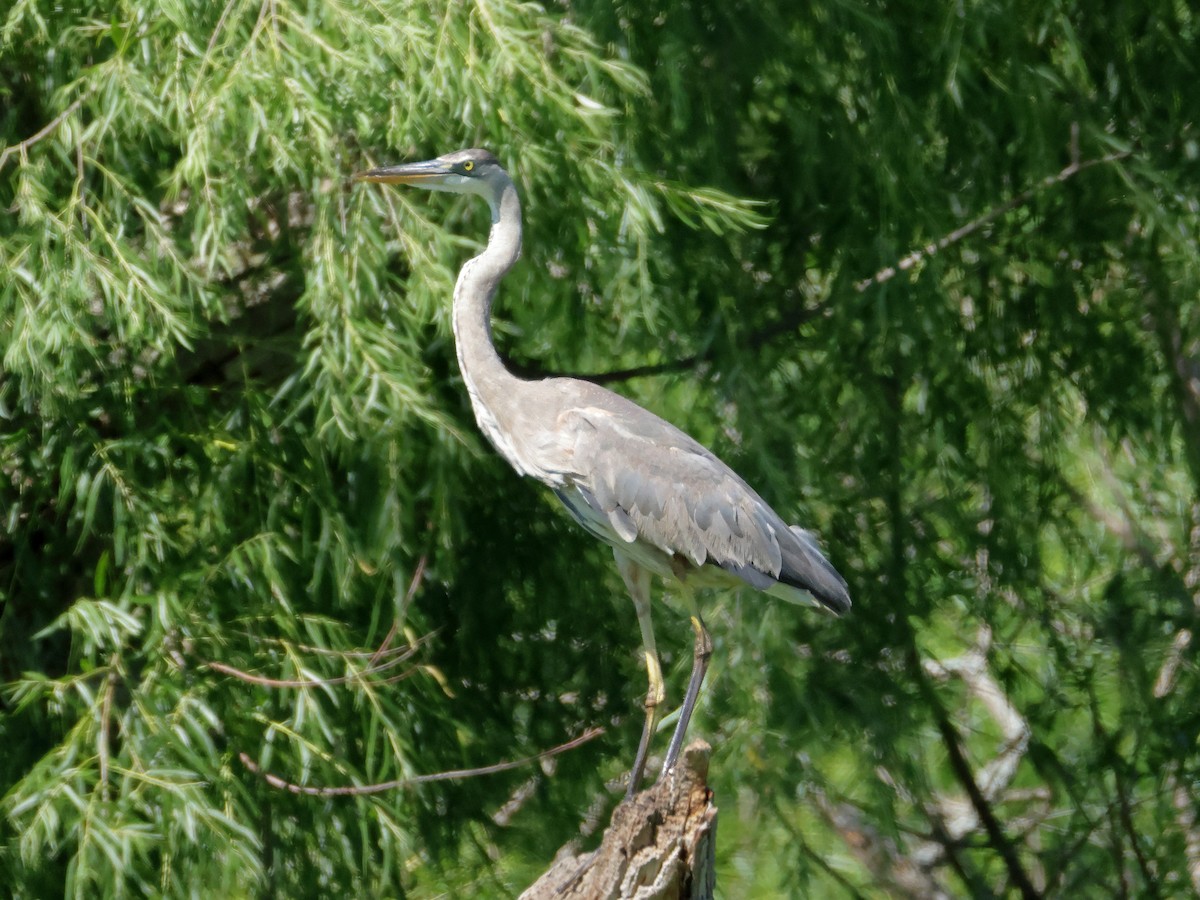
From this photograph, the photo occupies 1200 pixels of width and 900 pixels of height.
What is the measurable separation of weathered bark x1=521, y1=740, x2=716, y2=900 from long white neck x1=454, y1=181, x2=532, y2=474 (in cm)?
90

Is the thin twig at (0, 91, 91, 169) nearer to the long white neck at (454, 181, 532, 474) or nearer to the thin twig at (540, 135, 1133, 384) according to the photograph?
the long white neck at (454, 181, 532, 474)

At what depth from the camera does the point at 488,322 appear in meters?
3.11

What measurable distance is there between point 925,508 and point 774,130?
107 cm

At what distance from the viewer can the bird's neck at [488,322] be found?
10.1 ft

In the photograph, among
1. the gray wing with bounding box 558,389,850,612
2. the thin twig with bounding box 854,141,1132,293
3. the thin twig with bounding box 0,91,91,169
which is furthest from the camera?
the thin twig with bounding box 854,141,1132,293

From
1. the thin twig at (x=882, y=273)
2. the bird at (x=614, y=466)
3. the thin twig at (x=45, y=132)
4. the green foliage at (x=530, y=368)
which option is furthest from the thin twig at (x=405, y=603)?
the thin twig at (x=45, y=132)

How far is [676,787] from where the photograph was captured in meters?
2.40

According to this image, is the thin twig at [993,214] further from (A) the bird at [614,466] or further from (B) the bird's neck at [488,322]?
(B) the bird's neck at [488,322]

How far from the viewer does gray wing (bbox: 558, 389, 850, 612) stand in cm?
306

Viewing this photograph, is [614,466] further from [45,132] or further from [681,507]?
[45,132]

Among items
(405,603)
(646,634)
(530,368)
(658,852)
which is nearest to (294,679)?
(405,603)

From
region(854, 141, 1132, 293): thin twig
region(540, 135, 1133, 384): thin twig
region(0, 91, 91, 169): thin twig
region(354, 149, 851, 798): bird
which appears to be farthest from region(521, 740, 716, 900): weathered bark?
region(0, 91, 91, 169): thin twig

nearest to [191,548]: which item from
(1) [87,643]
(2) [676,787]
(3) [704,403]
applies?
(1) [87,643]

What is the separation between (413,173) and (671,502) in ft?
2.62
